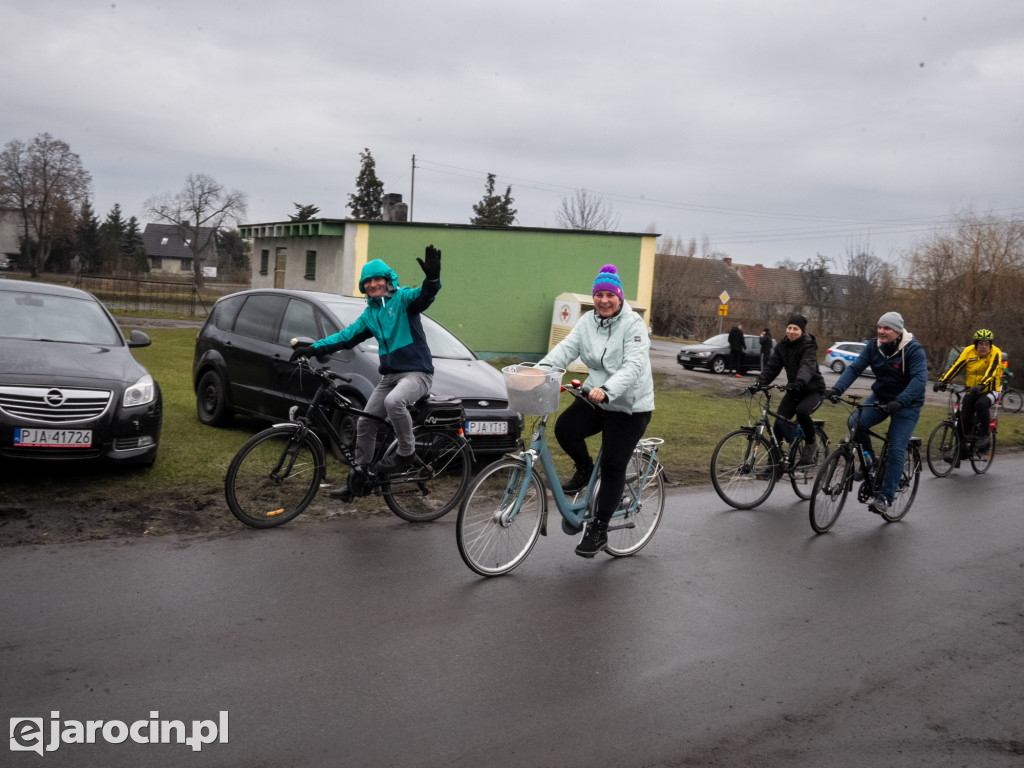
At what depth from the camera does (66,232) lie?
216ft

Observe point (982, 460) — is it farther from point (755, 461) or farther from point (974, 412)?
point (755, 461)

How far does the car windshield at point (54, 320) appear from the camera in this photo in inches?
316

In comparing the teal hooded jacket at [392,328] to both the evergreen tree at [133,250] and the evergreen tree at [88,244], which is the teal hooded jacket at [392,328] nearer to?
the evergreen tree at [88,244]

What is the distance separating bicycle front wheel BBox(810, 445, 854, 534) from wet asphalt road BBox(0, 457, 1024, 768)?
69cm

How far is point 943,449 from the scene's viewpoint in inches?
464

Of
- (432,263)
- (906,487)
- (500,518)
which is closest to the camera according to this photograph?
(500,518)

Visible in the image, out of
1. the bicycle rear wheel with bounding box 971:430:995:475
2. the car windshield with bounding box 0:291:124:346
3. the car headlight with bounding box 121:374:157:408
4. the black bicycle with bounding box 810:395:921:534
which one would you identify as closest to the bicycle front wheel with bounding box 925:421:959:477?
the bicycle rear wheel with bounding box 971:430:995:475

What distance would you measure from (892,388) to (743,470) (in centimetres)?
155

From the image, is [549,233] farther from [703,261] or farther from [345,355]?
[703,261]

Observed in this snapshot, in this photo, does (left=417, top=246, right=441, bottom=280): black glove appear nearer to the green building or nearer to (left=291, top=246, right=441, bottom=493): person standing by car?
(left=291, top=246, right=441, bottom=493): person standing by car

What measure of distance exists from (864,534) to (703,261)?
219ft

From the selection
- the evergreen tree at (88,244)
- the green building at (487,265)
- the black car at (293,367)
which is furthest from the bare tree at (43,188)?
the black car at (293,367)

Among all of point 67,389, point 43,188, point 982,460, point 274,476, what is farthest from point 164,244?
point 274,476

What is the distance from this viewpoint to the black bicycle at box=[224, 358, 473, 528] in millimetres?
6281
